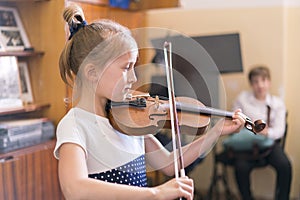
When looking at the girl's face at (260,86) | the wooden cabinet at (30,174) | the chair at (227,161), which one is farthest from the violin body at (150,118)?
the girl's face at (260,86)

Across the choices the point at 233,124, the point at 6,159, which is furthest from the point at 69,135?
the point at 6,159

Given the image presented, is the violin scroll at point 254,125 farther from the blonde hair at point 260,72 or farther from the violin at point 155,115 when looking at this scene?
the blonde hair at point 260,72

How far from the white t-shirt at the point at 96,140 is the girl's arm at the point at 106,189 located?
8cm

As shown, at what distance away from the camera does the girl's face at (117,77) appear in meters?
0.99

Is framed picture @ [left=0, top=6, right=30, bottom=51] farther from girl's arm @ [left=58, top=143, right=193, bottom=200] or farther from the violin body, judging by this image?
girl's arm @ [left=58, top=143, right=193, bottom=200]

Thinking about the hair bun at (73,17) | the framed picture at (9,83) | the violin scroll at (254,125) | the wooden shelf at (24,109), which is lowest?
the violin scroll at (254,125)

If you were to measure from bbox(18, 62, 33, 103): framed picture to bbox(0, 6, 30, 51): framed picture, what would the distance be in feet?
0.35

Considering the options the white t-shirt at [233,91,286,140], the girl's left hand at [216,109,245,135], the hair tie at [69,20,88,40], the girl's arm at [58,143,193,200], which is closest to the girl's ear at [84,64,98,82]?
the hair tie at [69,20,88,40]

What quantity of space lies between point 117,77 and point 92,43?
0.33 feet

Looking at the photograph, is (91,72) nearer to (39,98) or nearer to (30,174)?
(30,174)

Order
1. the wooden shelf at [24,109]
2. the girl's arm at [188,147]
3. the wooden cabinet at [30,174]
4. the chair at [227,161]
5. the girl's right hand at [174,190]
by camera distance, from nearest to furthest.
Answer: the girl's right hand at [174,190]
the girl's arm at [188,147]
the wooden cabinet at [30,174]
the wooden shelf at [24,109]
the chair at [227,161]

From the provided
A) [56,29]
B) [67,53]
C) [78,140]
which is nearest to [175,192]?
[78,140]

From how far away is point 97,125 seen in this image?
3.37 ft

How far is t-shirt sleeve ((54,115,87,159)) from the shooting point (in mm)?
920
